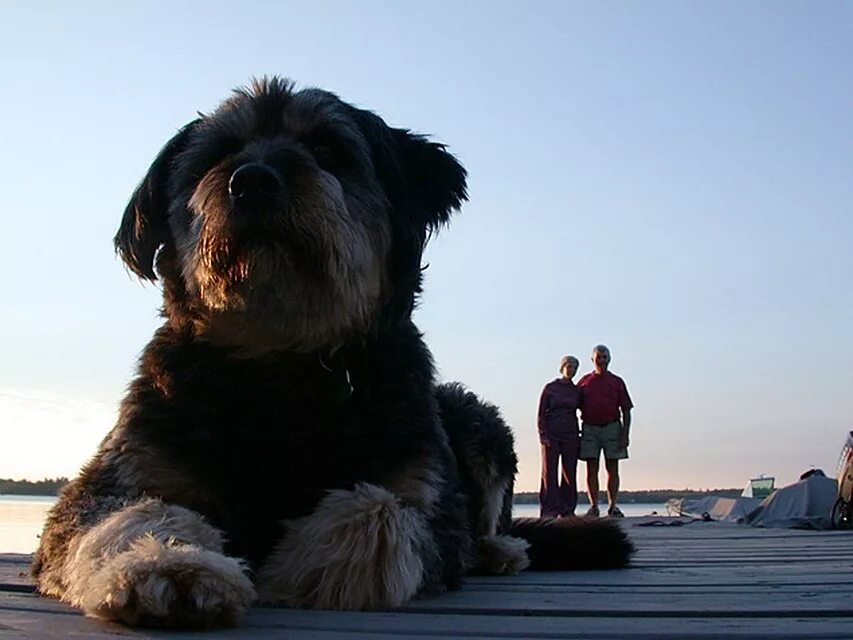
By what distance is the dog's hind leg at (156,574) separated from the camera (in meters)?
2.65

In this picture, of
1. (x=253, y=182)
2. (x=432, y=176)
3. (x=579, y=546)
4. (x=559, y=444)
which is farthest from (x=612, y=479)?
(x=253, y=182)

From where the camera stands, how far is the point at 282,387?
12.8 feet

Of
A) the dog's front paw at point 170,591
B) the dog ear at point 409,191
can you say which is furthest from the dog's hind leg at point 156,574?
the dog ear at point 409,191

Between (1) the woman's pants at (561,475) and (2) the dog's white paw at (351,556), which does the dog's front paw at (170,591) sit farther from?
(1) the woman's pants at (561,475)

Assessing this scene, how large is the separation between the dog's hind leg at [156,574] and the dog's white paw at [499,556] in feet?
6.43

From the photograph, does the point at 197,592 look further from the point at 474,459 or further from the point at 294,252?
the point at 474,459

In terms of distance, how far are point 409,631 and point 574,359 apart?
1162 centimetres

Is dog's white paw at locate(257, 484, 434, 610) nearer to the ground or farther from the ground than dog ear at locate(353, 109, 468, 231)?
nearer to the ground

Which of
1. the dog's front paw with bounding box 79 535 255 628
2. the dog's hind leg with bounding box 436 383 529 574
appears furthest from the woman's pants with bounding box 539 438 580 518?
the dog's front paw with bounding box 79 535 255 628

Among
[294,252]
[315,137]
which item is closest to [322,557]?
[294,252]

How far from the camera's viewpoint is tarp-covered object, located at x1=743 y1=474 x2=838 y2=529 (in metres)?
12.4

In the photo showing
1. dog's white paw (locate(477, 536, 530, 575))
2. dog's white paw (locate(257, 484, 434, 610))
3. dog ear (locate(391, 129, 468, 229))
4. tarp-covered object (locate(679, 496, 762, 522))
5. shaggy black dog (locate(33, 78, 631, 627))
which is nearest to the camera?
dog's white paw (locate(257, 484, 434, 610))

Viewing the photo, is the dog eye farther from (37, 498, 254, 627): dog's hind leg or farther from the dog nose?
(37, 498, 254, 627): dog's hind leg

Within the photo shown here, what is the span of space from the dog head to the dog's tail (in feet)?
6.08
